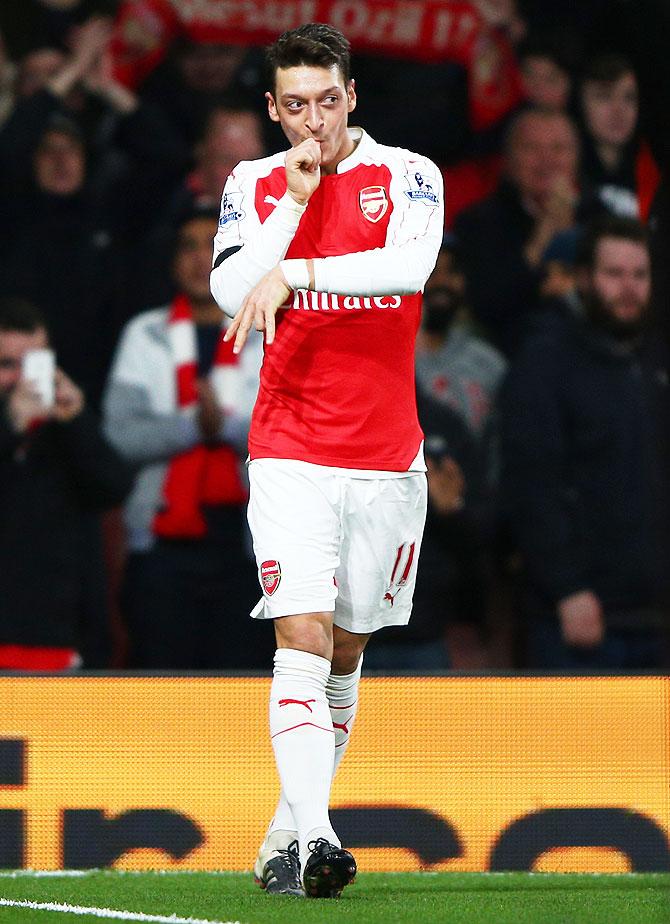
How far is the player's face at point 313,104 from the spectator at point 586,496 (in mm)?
3080

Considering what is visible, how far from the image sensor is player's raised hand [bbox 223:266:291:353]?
12.1 ft

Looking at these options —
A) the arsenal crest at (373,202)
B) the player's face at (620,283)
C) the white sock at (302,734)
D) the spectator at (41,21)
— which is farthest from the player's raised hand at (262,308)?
the spectator at (41,21)

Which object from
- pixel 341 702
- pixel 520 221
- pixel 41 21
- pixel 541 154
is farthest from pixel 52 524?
pixel 541 154

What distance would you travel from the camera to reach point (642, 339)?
7137 mm

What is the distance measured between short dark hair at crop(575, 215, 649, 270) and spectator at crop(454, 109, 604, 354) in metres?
0.23

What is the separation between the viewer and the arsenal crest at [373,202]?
159 inches

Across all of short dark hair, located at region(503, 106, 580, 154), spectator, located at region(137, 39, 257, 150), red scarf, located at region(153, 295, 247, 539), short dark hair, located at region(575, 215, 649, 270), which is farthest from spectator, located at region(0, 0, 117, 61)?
short dark hair, located at region(575, 215, 649, 270)

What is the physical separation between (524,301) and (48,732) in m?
3.21

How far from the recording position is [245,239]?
398cm

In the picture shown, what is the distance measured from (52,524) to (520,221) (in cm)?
259

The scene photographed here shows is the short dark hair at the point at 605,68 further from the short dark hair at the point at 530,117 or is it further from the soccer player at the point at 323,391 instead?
the soccer player at the point at 323,391

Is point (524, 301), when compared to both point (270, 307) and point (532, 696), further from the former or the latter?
point (270, 307)

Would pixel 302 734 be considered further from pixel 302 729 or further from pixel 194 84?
pixel 194 84

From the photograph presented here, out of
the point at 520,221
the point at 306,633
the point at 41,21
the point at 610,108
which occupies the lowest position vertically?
the point at 306,633
